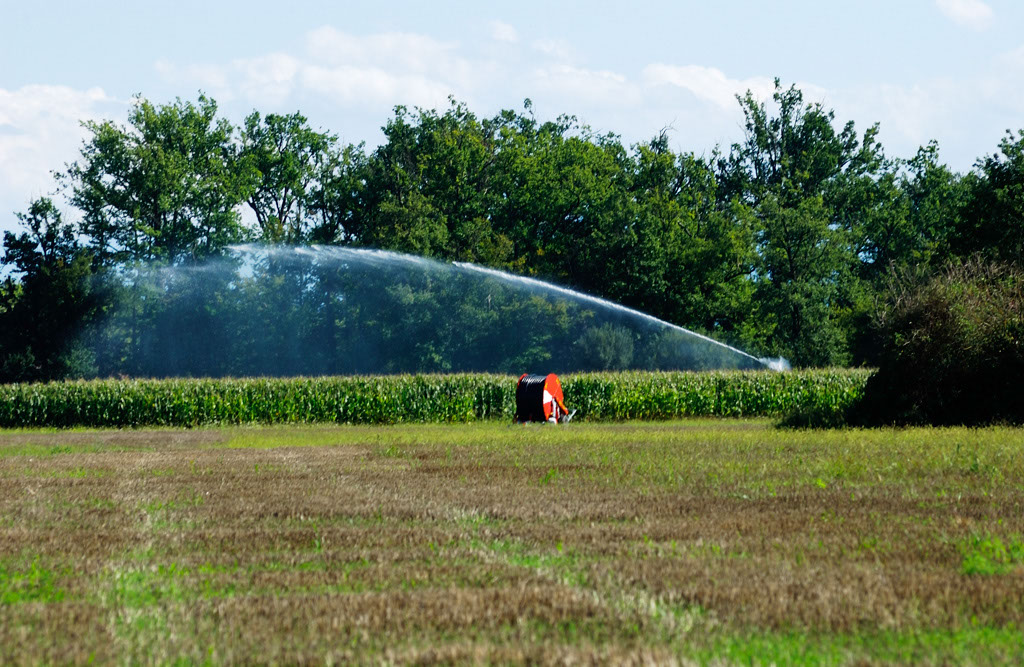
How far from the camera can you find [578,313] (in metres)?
64.4

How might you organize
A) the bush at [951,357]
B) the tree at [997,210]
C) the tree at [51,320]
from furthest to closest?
1. the tree at [51,320]
2. the tree at [997,210]
3. the bush at [951,357]

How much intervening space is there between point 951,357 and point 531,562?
67.1 feet

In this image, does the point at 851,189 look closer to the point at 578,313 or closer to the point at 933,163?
the point at 933,163

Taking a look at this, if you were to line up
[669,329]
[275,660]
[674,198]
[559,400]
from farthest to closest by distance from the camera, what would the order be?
[674,198] < [669,329] < [559,400] < [275,660]

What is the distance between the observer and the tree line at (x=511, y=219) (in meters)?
64.3

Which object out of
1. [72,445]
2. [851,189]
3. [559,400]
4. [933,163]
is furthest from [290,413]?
[933,163]

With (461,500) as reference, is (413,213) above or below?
above

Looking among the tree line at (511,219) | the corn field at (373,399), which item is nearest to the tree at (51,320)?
the tree line at (511,219)

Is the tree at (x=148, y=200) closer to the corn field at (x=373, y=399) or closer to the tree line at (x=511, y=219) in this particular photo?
the tree line at (x=511, y=219)

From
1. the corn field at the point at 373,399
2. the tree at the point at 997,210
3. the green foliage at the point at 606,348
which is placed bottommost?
the corn field at the point at 373,399

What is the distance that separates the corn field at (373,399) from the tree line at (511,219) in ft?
65.6

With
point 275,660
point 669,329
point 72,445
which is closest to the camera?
point 275,660

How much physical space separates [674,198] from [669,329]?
1587 centimetres

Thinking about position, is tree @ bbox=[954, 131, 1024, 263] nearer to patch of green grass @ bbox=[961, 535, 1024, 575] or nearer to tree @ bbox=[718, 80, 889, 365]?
tree @ bbox=[718, 80, 889, 365]
